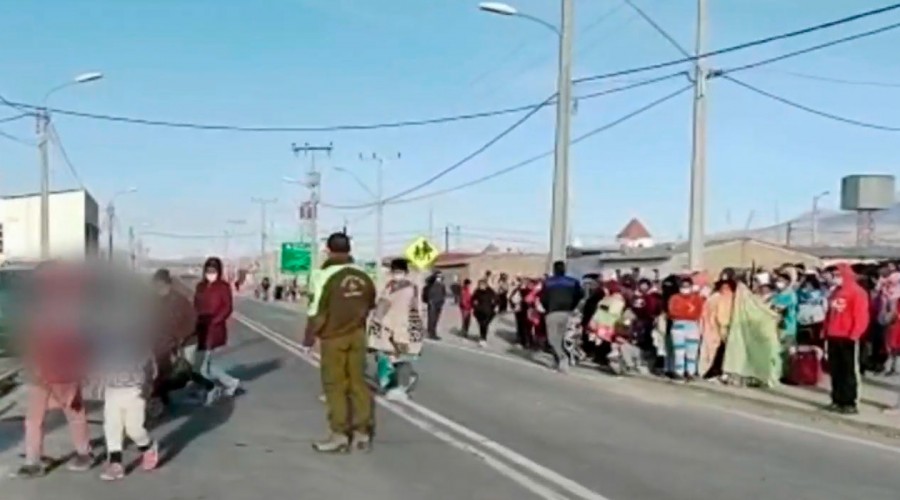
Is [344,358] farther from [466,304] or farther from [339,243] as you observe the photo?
[466,304]

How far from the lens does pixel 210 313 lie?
15.6 metres

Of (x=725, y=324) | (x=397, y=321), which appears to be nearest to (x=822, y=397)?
(x=725, y=324)

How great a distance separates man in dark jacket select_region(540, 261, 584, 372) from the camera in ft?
71.6

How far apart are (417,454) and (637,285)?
1225 cm

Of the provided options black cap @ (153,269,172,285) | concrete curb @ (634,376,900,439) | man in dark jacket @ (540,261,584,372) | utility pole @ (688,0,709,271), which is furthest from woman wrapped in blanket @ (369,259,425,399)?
utility pole @ (688,0,709,271)

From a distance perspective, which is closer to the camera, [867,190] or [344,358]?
[344,358]

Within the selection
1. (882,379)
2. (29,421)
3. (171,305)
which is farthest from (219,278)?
(882,379)

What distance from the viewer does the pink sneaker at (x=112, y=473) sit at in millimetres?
10023

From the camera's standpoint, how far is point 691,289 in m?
19.9

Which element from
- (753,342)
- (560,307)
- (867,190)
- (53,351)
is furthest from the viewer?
(867,190)

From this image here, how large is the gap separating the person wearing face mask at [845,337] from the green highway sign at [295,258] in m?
68.4

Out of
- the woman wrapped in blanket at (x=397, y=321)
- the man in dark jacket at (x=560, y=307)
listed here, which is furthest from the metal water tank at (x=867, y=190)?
the woman wrapped in blanket at (x=397, y=321)

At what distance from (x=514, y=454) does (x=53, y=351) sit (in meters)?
3.93

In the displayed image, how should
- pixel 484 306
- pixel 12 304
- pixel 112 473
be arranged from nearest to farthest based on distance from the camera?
pixel 112 473 < pixel 12 304 < pixel 484 306
